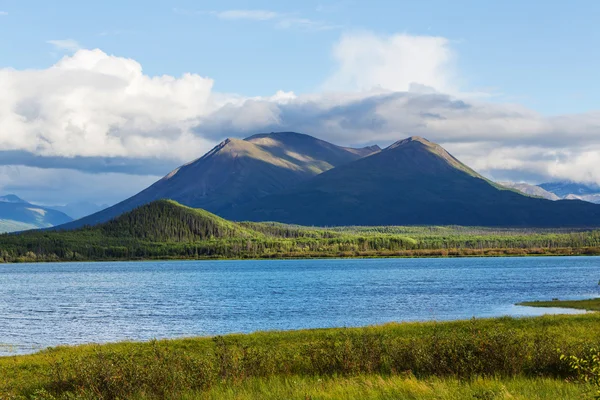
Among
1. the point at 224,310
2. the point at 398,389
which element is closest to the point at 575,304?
the point at 224,310

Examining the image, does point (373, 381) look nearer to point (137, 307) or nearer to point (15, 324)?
point (15, 324)

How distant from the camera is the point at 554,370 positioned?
89.1 feet

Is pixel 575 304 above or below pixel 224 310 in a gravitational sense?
above

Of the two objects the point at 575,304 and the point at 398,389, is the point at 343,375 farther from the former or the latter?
the point at 575,304

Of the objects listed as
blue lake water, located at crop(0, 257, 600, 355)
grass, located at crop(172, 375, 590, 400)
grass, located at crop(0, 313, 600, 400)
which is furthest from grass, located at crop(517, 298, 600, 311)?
grass, located at crop(172, 375, 590, 400)

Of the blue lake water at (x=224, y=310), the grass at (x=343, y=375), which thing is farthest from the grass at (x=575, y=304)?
the grass at (x=343, y=375)

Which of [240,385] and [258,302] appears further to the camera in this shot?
[258,302]

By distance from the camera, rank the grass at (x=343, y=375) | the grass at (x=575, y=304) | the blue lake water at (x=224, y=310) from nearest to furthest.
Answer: the grass at (x=343, y=375), the blue lake water at (x=224, y=310), the grass at (x=575, y=304)

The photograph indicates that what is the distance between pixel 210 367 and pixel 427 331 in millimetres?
22351

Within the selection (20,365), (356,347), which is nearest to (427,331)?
(356,347)

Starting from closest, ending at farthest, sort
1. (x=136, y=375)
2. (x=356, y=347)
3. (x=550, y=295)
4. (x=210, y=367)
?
(x=136, y=375)
(x=210, y=367)
(x=356, y=347)
(x=550, y=295)

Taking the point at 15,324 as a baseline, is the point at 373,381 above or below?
above

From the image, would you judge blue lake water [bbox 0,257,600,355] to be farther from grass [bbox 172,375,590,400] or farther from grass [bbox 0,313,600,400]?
grass [bbox 172,375,590,400]

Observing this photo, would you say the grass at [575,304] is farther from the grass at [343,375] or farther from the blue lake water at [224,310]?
the grass at [343,375]
